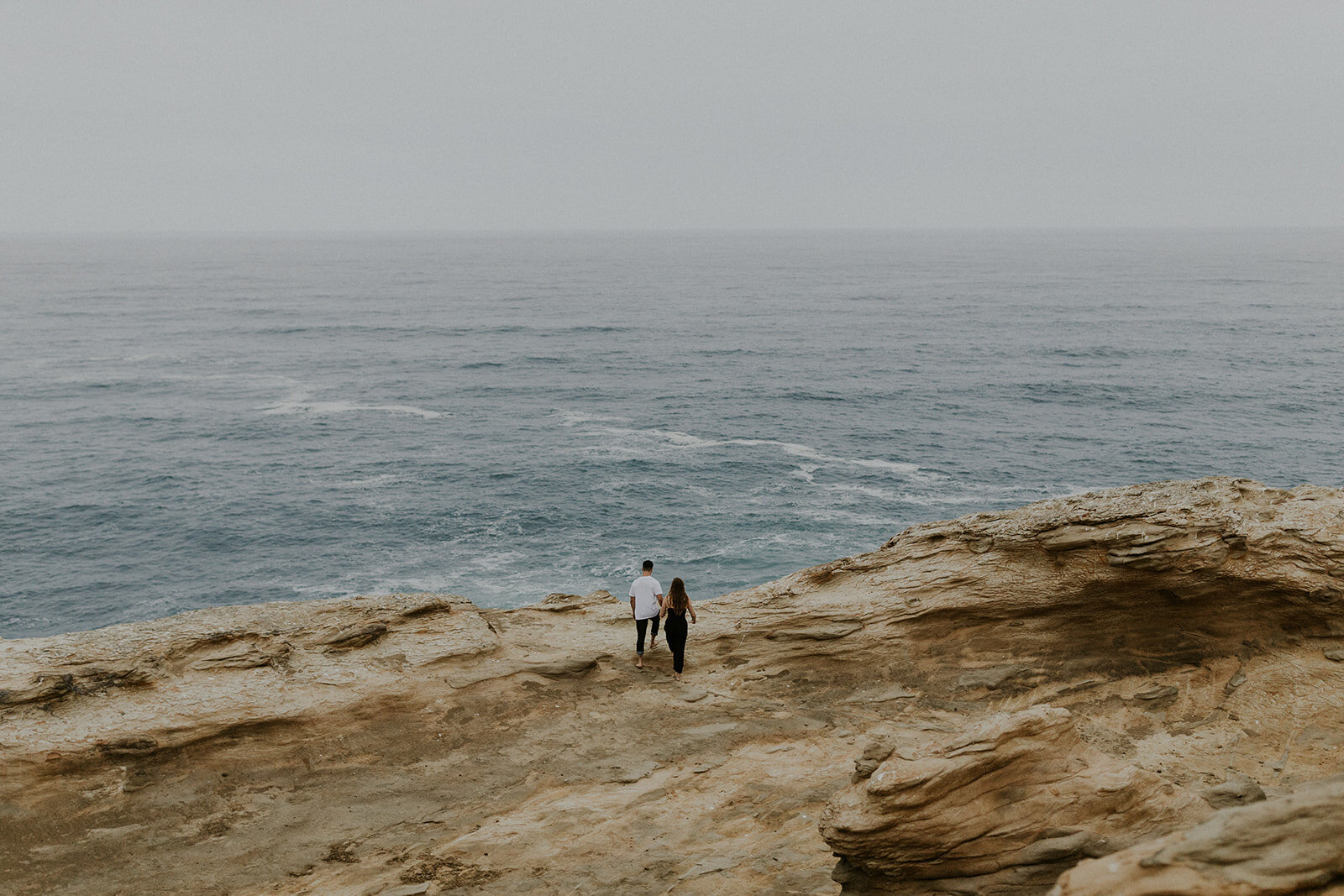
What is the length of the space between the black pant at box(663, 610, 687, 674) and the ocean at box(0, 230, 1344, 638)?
25.5 metres

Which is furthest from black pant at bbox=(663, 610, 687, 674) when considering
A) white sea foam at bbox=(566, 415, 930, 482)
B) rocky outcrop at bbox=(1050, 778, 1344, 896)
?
white sea foam at bbox=(566, 415, 930, 482)

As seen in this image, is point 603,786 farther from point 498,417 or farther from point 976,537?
point 498,417

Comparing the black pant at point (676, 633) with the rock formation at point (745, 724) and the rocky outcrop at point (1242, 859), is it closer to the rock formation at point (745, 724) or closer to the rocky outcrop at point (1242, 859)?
the rock formation at point (745, 724)

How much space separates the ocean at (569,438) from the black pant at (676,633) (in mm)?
25473

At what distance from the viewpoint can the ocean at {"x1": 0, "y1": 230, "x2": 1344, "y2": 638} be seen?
159 feet

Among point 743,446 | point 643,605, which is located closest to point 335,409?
point 743,446

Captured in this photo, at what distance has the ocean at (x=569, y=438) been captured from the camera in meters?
48.4

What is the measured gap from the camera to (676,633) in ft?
61.2

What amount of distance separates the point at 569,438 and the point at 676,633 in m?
50.5

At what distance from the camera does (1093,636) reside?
737 inches

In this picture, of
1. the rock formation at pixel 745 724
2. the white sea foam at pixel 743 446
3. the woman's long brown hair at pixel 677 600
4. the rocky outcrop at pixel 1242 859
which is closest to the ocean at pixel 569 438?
the white sea foam at pixel 743 446

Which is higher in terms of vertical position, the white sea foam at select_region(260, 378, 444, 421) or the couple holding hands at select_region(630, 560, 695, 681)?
the couple holding hands at select_region(630, 560, 695, 681)

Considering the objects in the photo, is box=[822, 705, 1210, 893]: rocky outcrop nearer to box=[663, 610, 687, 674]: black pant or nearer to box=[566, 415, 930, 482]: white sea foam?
box=[663, 610, 687, 674]: black pant

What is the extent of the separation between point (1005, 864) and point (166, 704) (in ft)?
45.1
